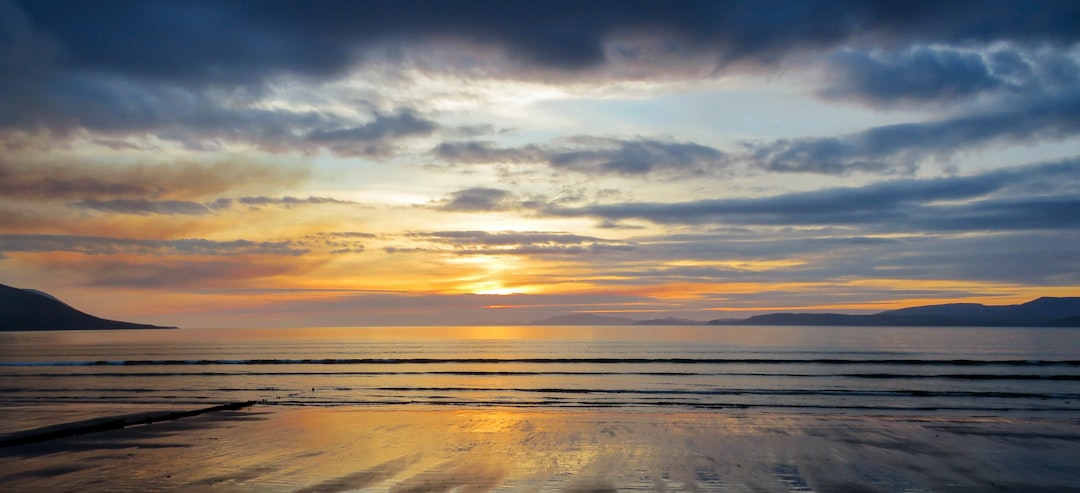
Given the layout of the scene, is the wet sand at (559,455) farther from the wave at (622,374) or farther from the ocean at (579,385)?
the wave at (622,374)

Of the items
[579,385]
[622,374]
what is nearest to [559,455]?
[579,385]

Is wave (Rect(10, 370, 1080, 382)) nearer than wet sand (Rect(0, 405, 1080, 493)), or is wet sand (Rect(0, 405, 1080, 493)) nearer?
wet sand (Rect(0, 405, 1080, 493))

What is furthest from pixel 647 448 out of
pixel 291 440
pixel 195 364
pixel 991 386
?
pixel 195 364

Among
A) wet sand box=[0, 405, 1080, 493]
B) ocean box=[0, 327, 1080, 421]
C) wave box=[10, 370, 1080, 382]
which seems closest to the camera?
wet sand box=[0, 405, 1080, 493]

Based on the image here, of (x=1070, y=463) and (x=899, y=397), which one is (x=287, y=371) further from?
(x=1070, y=463)

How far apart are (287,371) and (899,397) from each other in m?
43.4

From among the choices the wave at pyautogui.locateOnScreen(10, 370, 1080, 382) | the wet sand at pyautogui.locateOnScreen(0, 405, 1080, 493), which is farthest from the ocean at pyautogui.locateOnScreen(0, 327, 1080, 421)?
the wet sand at pyautogui.locateOnScreen(0, 405, 1080, 493)

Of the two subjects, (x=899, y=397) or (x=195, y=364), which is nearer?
(x=899, y=397)

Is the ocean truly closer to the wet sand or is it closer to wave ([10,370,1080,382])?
wave ([10,370,1080,382])

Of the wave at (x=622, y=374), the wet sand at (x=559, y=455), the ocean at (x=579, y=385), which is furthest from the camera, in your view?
the wave at (x=622, y=374)

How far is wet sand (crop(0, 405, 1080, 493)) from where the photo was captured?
13.4 meters

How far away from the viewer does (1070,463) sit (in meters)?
15.8

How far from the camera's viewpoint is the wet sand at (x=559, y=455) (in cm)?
1338

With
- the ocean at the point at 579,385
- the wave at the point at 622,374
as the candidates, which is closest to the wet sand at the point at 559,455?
the ocean at the point at 579,385
